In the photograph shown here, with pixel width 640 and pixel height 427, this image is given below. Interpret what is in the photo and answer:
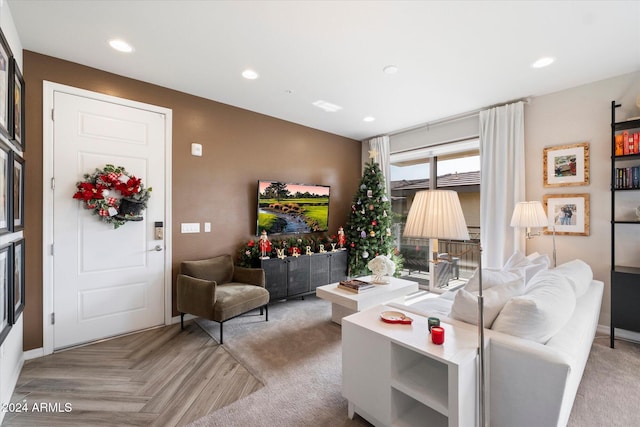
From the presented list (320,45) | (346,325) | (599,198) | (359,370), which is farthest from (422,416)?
(599,198)

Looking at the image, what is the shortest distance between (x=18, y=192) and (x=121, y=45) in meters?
1.54

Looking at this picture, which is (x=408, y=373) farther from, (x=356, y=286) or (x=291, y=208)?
(x=291, y=208)

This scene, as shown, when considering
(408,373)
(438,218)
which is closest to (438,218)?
(438,218)

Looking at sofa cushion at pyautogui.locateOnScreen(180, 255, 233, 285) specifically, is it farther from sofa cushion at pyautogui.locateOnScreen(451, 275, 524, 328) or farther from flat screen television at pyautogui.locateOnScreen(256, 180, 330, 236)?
sofa cushion at pyautogui.locateOnScreen(451, 275, 524, 328)

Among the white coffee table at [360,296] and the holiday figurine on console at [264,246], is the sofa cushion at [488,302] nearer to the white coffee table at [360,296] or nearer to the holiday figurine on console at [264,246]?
the white coffee table at [360,296]

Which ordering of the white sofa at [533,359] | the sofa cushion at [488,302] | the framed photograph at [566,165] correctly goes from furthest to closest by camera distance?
1. the framed photograph at [566,165]
2. the sofa cushion at [488,302]
3. the white sofa at [533,359]

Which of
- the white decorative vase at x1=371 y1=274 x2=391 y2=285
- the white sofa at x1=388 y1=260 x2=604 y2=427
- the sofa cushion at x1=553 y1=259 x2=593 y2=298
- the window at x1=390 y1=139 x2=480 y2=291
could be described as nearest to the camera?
the white sofa at x1=388 y1=260 x2=604 y2=427

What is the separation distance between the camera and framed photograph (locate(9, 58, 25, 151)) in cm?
211

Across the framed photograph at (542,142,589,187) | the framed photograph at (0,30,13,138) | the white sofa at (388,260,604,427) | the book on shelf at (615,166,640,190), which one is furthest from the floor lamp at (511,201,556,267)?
the framed photograph at (0,30,13,138)

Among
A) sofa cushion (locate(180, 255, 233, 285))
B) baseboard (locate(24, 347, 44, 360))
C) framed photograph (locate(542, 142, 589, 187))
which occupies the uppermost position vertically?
framed photograph (locate(542, 142, 589, 187))

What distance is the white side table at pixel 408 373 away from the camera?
4.66ft

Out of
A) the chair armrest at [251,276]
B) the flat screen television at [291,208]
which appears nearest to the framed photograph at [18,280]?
the chair armrest at [251,276]

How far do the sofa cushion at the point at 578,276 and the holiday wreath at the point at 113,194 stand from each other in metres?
4.06

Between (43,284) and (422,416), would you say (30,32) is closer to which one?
(43,284)
